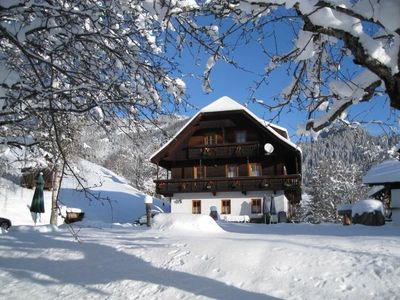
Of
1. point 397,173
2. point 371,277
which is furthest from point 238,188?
point 371,277

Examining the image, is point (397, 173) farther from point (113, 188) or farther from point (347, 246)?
point (113, 188)

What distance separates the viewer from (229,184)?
31688mm

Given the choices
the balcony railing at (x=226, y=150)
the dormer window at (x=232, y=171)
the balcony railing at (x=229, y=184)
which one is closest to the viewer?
the balcony railing at (x=229, y=184)

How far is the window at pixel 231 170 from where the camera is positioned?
3331 centimetres

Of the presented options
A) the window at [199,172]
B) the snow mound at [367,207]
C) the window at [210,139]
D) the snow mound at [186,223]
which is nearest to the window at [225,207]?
the window at [199,172]

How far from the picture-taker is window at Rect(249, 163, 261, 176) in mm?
32656

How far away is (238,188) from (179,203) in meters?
4.94

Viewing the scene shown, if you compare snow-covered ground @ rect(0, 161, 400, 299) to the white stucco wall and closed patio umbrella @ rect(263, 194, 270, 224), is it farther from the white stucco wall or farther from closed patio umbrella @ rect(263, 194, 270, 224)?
the white stucco wall

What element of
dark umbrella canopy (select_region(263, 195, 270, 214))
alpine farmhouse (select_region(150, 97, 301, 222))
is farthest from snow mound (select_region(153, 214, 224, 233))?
alpine farmhouse (select_region(150, 97, 301, 222))

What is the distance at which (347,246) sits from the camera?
8656 mm

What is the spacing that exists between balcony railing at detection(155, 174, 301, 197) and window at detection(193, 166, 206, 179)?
1.50 metres

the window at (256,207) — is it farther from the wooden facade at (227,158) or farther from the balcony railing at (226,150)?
the balcony railing at (226,150)

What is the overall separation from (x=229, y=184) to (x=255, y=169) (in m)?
2.47

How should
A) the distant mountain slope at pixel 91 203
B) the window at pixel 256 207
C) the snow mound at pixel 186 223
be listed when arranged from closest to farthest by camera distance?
the snow mound at pixel 186 223 < the distant mountain slope at pixel 91 203 < the window at pixel 256 207
